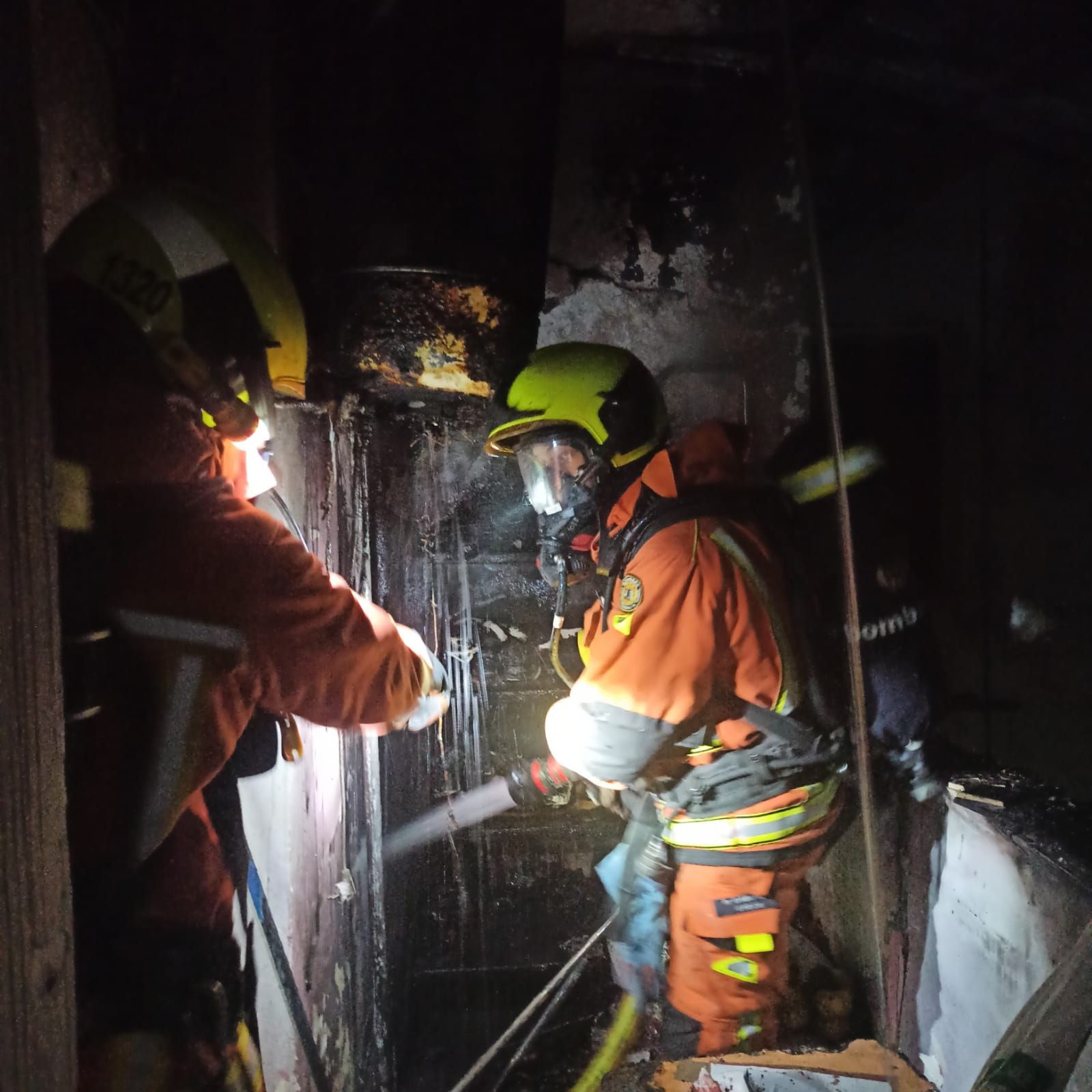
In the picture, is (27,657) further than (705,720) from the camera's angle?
No

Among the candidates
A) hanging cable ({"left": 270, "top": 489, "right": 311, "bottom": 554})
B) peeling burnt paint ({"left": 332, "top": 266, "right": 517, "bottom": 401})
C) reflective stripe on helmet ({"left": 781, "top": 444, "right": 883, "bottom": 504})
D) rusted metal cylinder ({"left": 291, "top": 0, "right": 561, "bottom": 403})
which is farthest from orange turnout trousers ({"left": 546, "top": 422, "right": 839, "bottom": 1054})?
hanging cable ({"left": 270, "top": 489, "right": 311, "bottom": 554})

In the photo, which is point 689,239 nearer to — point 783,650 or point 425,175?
point 425,175

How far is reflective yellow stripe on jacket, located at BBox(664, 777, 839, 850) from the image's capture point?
268 cm

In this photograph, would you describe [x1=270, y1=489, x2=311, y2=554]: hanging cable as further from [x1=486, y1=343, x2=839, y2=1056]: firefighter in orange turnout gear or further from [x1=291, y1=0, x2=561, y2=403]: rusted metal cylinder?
[x1=486, y1=343, x2=839, y2=1056]: firefighter in orange turnout gear

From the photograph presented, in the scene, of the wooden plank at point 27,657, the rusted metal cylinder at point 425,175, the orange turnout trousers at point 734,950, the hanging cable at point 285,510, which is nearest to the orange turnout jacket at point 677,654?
the orange turnout trousers at point 734,950

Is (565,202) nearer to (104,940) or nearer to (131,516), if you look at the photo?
(131,516)

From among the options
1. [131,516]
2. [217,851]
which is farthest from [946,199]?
[217,851]

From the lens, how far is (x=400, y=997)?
11.7 ft

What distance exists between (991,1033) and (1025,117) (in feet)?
12.8

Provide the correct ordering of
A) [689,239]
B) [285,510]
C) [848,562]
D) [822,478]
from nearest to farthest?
[285,510], [848,562], [822,478], [689,239]

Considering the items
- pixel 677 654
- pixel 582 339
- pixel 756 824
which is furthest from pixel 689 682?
pixel 582 339

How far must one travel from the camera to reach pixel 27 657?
86 centimetres

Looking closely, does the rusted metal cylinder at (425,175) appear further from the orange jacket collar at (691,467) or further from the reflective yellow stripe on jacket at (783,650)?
the reflective yellow stripe on jacket at (783,650)

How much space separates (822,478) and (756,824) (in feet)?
4.99
